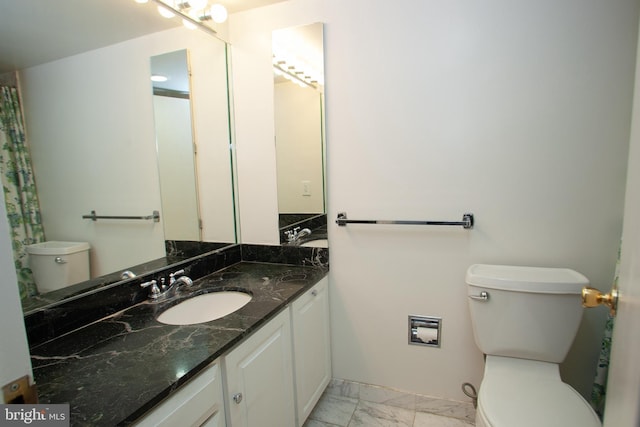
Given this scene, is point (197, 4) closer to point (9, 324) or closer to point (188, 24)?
point (188, 24)

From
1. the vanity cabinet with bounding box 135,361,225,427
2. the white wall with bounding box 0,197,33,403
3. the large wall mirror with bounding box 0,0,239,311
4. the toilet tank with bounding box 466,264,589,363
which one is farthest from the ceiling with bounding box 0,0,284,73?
the toilet tank with bounding box 466,264,589,363

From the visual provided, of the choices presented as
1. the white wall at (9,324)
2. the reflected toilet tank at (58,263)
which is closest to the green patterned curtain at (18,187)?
the reflected toilet tank at (58,263)

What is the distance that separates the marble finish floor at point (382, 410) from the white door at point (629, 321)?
1190 mm

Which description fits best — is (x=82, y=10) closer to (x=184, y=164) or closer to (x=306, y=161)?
(x=184, y=164)

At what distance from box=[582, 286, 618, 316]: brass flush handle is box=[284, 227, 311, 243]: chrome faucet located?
4.62 feet

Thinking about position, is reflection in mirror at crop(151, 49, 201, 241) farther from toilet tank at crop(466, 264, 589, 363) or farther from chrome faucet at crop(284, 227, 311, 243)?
toilet tank at crop(466, 264, 589, 363)

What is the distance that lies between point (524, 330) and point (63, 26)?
88.6 inches

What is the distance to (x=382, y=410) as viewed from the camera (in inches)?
74.5

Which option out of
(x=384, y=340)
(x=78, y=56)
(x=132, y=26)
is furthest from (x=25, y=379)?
(x=384, y=340)

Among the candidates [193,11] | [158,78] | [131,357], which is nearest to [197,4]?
[193,11]

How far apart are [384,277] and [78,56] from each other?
1724mm

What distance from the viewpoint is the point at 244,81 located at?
1990 mm

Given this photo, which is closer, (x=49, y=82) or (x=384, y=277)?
(x=49, y=82)

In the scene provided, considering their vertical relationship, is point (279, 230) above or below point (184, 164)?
below
